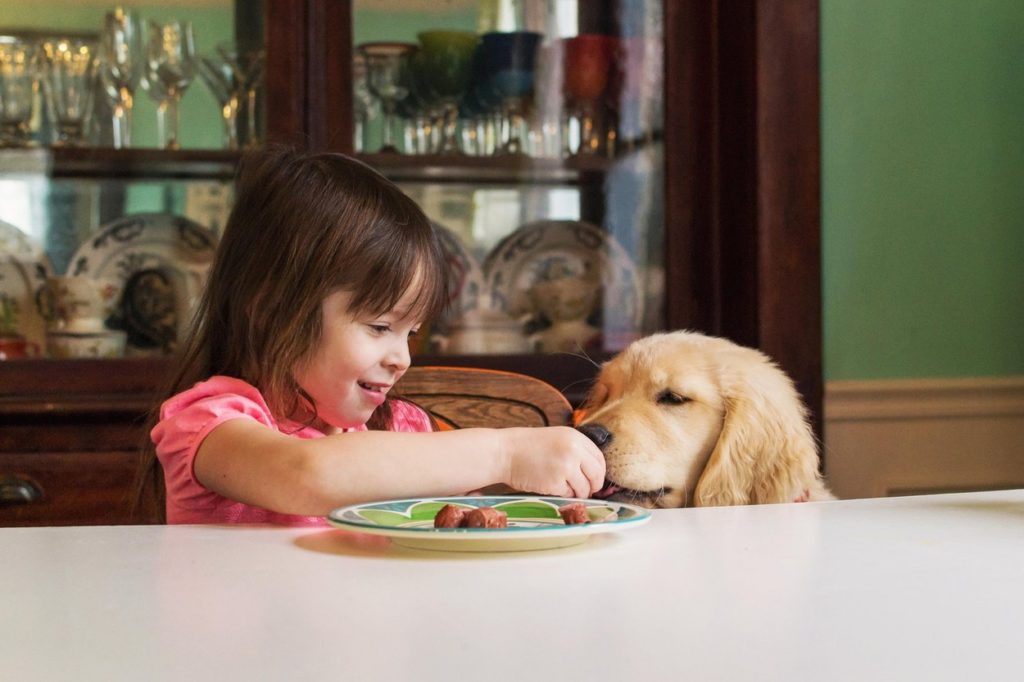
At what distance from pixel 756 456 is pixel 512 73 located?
130cm

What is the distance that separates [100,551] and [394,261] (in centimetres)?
58

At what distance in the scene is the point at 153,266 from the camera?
2342 millimetres

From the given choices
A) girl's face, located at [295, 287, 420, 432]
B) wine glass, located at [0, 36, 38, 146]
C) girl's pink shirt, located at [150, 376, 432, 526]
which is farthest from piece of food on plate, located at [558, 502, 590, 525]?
wine glass, located at [0, 36, 38, 146]

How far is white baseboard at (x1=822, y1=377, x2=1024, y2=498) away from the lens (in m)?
2.31

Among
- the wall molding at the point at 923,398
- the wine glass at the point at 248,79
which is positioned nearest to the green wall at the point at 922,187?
the wall molding at the point at 923,398

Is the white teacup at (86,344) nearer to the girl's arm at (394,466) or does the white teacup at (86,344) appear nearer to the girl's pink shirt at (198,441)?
the girl's pink shirt at (198,441)

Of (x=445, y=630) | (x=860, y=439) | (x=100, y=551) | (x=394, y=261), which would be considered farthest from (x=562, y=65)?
(x=445, y=630)

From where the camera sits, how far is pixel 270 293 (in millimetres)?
1205

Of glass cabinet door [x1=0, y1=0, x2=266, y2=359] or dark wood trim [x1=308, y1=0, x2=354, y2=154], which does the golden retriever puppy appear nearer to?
dark wood trim [x1=308, y1=0, x2=354, y2=154]

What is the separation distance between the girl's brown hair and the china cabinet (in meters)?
0.88

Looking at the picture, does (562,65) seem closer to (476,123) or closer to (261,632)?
(476,123)

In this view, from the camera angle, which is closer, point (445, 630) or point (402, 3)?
point (445, 630)

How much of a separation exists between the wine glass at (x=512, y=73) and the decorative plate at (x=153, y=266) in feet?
2.24

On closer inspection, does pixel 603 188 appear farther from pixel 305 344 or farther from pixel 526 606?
pixel 526 606
